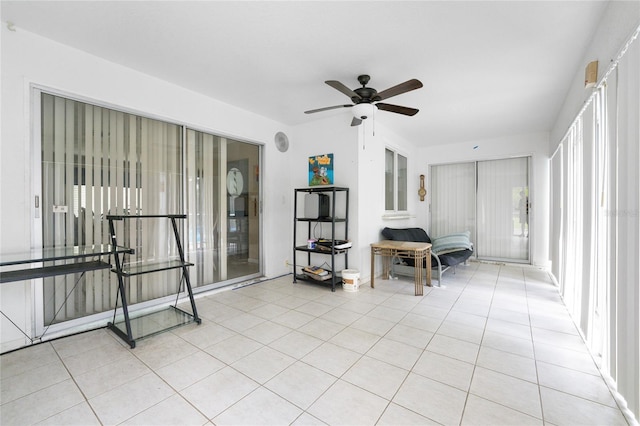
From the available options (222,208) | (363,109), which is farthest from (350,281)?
(363,109)

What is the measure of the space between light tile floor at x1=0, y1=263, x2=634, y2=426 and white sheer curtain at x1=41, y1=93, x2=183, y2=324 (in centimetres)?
48

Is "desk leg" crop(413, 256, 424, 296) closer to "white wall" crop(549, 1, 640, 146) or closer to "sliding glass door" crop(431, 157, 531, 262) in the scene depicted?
"white wall" crop(549, 1, 640, 146)

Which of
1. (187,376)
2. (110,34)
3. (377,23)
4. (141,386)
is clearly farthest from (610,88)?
(110,34)

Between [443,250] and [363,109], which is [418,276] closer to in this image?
[443,250]

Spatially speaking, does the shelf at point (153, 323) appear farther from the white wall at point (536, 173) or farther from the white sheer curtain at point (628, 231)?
the white wall at point (536, 173)

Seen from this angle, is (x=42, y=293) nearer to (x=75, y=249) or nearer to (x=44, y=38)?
(x=75, y=249)

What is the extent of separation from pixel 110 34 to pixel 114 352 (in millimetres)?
2661

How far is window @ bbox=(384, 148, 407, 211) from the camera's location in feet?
17.1

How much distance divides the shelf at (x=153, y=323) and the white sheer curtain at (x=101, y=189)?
1.15 ft

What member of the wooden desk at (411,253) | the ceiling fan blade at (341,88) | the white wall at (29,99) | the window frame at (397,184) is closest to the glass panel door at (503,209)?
the window frame at (397,184)

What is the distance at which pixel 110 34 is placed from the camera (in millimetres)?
2340

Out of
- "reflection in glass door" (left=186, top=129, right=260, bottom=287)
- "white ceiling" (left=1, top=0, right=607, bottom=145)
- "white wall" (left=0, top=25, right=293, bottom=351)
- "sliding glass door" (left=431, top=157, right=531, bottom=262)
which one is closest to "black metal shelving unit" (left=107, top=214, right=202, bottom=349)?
"white wall" (left=0, top=25, right=293, bottom=351)

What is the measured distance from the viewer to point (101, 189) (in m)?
2.76

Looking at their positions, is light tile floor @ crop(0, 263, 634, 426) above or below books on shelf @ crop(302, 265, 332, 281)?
below
